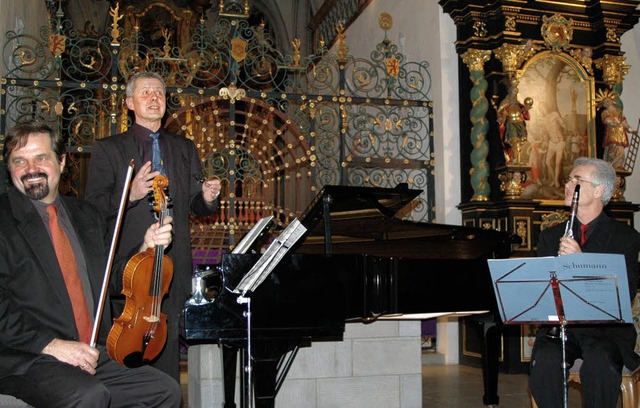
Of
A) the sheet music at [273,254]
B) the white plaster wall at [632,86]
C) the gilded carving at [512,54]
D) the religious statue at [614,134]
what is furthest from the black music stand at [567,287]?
the white plaster wall at [632,86]

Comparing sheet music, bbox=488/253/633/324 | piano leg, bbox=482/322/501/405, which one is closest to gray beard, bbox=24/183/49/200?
sheet music, bbox=488/253/633/324

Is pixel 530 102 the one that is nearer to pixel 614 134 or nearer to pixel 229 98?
pixel 614 134

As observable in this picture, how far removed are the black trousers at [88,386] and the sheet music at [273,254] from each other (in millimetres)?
622

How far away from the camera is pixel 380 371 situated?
16.1 feet

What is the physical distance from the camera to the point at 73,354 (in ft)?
8.39

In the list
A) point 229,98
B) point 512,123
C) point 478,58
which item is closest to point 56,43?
point 229,98

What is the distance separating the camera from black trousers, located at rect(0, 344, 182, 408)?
245 cm

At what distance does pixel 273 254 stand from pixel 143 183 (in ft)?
2.14

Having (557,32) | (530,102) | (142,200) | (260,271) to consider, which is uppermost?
(557,32)

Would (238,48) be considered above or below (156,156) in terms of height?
above

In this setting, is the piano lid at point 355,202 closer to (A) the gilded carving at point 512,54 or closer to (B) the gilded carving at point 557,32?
(A) the gilded carving at point 512,54

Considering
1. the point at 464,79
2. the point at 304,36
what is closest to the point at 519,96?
the point at 464,79

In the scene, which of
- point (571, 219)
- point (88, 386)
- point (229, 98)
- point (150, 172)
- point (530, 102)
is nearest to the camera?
point (88, 386)

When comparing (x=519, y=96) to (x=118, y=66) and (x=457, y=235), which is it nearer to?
(x=457, y=235)
